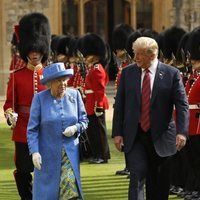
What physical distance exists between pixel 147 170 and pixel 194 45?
2026 millimetres

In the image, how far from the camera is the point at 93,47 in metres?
9.83

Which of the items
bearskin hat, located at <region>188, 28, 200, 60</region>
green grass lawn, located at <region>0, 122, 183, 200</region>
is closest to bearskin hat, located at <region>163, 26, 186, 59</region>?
bearskin hat, located at <region>188, 28, 200, 60</region>

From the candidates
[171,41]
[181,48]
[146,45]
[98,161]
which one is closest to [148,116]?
[146,45]

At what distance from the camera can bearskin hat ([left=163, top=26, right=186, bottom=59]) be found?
28.7ft

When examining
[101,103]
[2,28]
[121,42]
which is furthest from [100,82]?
[2,28]

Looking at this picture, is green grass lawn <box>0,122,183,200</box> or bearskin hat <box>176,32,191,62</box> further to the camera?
bearskin hat <box>176,32,191,62</box>

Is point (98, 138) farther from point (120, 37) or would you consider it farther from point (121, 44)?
point (120, 37)

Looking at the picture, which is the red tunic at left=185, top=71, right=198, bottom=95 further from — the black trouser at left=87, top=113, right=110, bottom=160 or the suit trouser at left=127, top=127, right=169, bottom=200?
the black trouser at left=87, top=113, right=110, bottom=160

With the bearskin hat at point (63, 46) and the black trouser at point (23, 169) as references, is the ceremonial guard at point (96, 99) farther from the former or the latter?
the black trouser at point (23, 169)

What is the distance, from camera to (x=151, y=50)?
582 centimetres

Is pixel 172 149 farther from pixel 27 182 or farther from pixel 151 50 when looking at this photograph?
pixel 27 182

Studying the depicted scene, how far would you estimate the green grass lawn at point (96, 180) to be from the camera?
7.42 m

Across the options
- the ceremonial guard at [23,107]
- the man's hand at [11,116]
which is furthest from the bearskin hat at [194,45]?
the man's hand at [11,116]

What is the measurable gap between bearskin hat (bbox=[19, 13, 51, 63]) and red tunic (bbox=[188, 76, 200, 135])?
131cm
